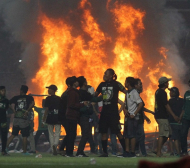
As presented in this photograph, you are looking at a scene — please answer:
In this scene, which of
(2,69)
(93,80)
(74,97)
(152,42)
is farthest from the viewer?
(2,69)

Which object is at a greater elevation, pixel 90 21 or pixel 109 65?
pixel 90 21

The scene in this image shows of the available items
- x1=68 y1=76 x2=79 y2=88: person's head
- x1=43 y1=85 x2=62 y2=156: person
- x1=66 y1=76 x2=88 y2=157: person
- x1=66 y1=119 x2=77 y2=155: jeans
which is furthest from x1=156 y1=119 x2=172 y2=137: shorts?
x1=43 y1=85 x2=62 y2=156: person

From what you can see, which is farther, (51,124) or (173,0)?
(173,0)

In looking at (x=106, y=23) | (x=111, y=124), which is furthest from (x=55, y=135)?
(x=106, y=23)

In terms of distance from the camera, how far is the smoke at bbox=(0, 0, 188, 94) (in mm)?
19562

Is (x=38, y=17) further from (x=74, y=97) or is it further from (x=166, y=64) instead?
(x=74, y=97)

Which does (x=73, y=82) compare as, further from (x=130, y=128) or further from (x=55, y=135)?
(x=55, y=135)

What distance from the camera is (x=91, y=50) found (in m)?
19.2

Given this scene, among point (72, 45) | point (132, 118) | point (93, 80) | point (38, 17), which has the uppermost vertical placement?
point (38, 17)

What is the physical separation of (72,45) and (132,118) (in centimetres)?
1150

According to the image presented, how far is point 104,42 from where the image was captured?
1939 centimetres

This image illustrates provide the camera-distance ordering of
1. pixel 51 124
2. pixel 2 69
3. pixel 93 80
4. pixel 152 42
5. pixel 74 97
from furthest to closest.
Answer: pixel 2 69 → pixel 152 42 → pixel 93 80 → pixel 51 124 → pixel 74 97

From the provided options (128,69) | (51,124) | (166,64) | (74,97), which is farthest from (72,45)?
(74,97)

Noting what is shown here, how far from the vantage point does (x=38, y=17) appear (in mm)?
19562
